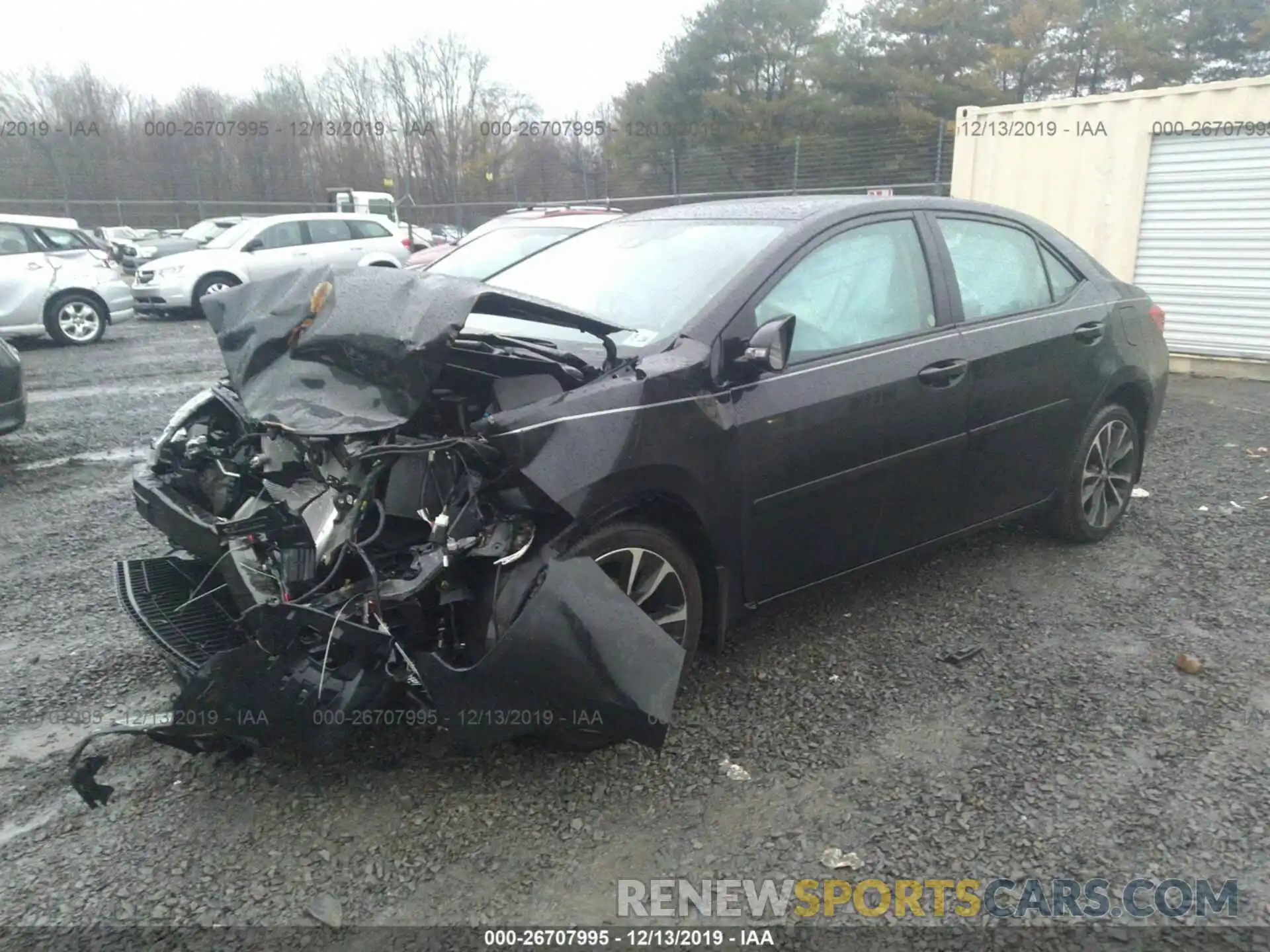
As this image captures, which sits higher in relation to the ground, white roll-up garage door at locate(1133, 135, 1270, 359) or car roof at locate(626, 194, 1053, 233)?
car roof at locate(626, 194, 1053, 233)

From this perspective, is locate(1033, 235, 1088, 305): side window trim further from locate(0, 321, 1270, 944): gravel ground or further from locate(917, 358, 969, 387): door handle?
locate(0, 321, 1270, 944): gravel ground

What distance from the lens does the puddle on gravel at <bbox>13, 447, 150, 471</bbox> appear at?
643 centimetres

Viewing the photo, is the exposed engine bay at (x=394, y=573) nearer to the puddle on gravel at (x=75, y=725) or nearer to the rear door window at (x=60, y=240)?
the puddle on gravel at (x=75, y=725)

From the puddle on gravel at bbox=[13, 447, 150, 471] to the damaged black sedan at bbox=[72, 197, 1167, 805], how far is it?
138 inches

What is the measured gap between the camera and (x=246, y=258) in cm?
1489

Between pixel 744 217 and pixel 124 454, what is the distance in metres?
5.23

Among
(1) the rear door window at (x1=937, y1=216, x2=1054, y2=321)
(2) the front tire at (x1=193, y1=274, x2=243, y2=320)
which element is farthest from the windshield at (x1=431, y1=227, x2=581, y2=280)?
(2) the front tire at (x1=193, y1=274, x2=243, y2=320)

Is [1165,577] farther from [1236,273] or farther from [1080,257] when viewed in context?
[1236,273]

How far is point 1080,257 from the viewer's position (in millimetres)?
4547

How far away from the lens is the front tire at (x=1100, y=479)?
4.40 m

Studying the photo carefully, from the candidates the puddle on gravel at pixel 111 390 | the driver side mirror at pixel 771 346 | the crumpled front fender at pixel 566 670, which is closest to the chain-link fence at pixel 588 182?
the puddle on gravel at pixel 111 390

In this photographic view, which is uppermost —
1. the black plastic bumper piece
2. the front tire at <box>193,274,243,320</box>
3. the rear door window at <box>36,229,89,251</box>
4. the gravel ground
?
the rear door window at <box>36,229,89,251</box>

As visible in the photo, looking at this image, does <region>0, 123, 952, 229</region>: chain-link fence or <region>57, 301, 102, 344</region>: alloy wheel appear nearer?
<region>57, 301, 102, 344</region>: alloy wheel

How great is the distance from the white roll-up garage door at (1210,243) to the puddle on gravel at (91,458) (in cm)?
963
